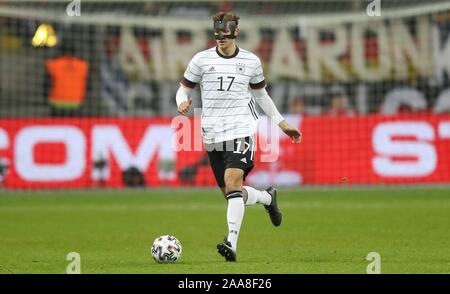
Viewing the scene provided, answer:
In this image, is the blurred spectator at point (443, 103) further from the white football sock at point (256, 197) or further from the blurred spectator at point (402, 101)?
the white football sock at point (256, 197)

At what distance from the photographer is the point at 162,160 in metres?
22.0

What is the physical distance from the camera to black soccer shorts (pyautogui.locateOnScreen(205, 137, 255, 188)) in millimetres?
11555

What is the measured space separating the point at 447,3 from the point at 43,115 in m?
8.39

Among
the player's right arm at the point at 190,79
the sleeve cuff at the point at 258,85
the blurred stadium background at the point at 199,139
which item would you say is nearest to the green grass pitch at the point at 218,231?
the blurred stadium background at the point at 199,139

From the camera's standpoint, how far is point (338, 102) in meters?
25.0

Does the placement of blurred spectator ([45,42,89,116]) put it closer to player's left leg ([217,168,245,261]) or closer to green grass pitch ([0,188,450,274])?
green grass pitch ([0,188,450,274])

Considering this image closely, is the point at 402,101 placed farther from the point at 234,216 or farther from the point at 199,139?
the point at 234,216

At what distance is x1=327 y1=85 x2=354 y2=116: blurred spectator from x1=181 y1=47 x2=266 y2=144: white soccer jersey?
41.7 feet

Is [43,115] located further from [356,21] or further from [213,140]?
[213,140]

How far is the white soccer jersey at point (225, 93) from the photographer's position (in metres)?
11.7

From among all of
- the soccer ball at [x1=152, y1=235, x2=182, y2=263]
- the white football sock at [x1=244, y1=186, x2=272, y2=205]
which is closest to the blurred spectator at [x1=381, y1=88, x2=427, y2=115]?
the white football sock at [x1=244, y1=186, x2=272, y2=205]

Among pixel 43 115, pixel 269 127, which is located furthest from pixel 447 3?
pixel 43 115

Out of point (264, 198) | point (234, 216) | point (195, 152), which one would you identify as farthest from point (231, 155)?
point (195, 152)

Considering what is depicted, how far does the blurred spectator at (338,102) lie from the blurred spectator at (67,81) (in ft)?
17.2
